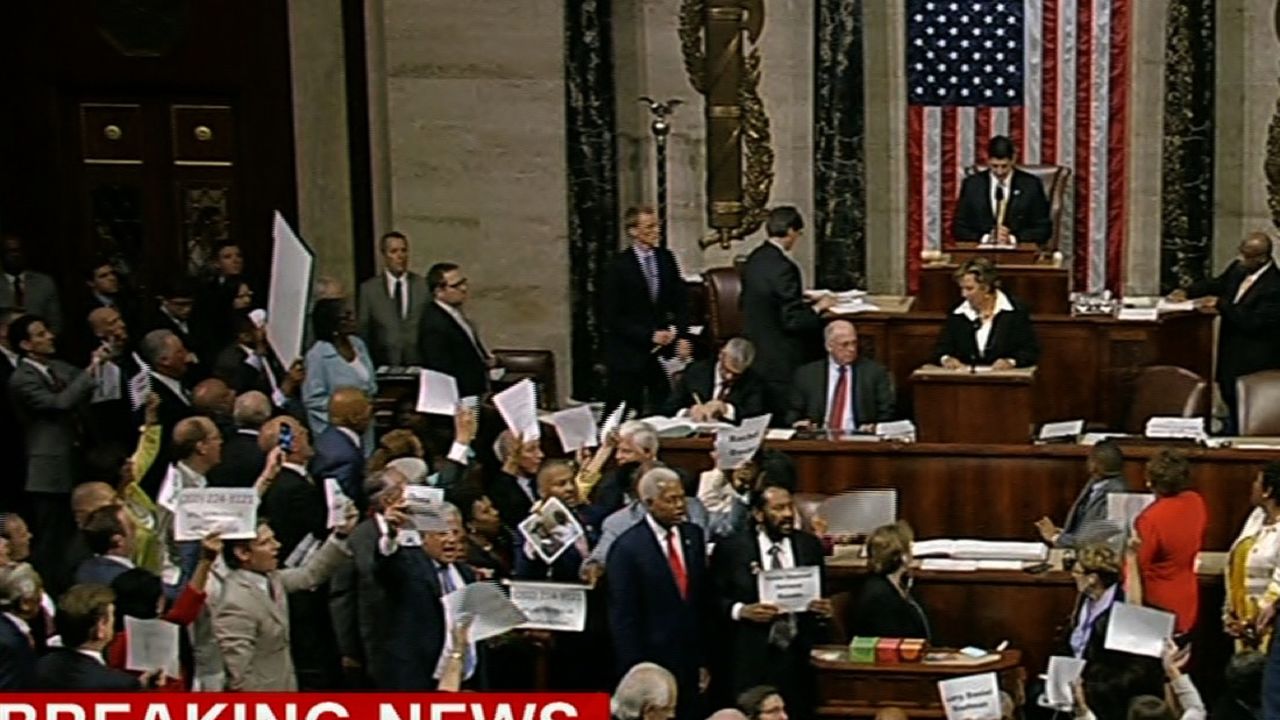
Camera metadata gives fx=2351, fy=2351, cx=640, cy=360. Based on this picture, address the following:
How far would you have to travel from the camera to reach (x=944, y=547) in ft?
37.8

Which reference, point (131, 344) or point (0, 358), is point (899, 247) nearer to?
point (131, 344)

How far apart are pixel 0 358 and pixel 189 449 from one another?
2736mm

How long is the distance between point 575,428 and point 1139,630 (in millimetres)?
3231

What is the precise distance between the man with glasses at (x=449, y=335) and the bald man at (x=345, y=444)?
7.23ft

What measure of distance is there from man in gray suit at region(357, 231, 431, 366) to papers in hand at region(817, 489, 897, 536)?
3533 mm

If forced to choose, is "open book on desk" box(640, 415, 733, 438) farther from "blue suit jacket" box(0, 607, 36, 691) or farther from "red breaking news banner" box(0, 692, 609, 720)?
"blue suit jacket" box(0, 607, 36, 691)

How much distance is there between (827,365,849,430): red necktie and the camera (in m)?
12.9

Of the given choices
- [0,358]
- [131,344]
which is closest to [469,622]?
[0,358]

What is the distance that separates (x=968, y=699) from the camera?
29.6ft

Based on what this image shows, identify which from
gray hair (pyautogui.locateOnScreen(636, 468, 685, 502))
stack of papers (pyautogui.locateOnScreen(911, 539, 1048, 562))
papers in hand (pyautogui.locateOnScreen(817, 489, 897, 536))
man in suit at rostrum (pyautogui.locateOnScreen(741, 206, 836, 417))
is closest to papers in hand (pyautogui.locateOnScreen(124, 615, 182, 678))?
gray hair (pyautogui.locateOnScreen(636, 468, 685, 502))

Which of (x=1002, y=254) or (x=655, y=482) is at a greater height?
(x=1002, y=254)

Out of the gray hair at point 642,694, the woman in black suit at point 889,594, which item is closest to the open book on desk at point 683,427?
the woman in black suit at point 889,594

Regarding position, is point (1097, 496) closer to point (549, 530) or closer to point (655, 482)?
point (655, 482)

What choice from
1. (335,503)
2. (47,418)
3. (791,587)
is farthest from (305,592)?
(47,418)
